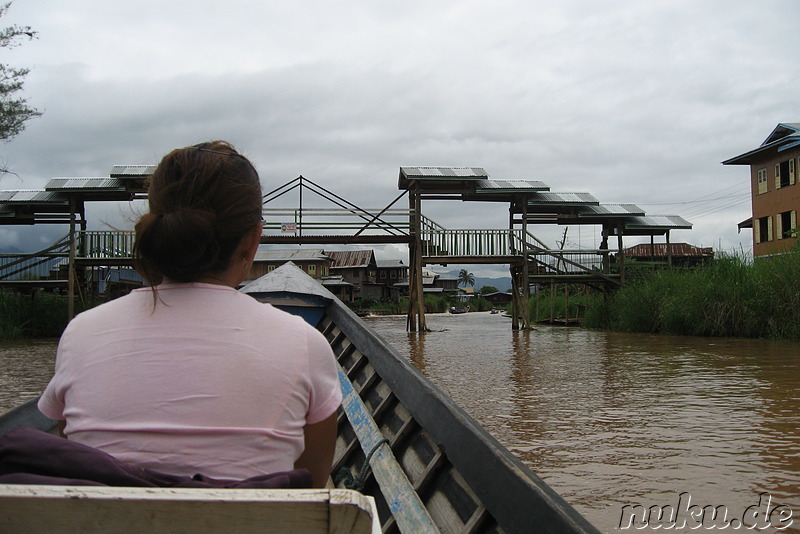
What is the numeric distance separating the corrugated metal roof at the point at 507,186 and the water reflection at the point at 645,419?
798 centimetres

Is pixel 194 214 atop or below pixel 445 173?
below

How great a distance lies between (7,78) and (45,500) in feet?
53.4

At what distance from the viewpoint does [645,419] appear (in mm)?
5992

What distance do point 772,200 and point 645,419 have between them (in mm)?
24655

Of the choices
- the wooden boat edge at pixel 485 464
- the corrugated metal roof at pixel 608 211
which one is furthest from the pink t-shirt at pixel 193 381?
the corrugated metal roof at pixel 608 211

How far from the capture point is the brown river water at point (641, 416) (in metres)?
3.97

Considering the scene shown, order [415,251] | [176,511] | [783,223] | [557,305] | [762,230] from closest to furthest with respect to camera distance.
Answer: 1. [176,511]
2. [415,251]
3. [783,223]
4. [762,230]
5. [557,305]

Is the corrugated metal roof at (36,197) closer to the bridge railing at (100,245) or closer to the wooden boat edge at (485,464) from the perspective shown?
the bridge railing at (100,245)

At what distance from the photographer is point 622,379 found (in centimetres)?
863

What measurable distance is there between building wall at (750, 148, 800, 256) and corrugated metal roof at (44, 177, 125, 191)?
2263cm

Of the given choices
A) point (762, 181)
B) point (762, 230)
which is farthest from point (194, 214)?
point (762, 230)

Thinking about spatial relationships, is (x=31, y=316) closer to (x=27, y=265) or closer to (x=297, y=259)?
(x=27, y=265)

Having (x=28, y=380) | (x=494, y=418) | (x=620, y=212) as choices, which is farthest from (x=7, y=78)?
(x=620, y=212)

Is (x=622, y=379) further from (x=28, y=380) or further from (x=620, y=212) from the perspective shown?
(x=620, y=212)
